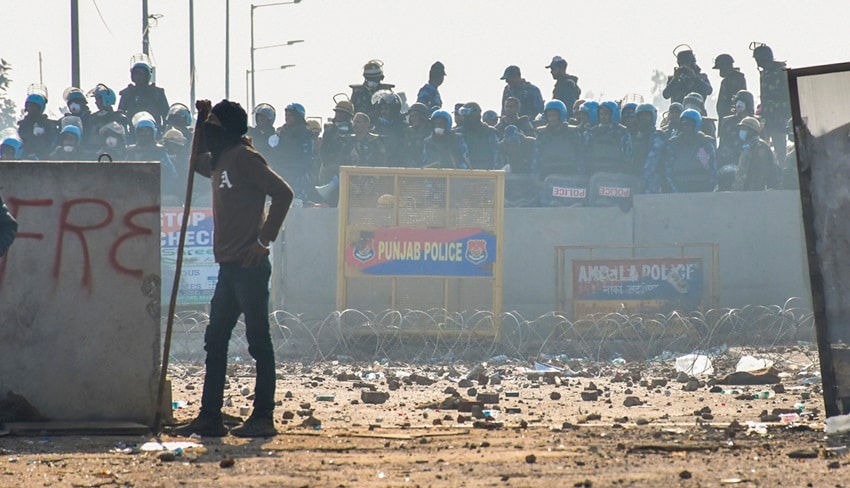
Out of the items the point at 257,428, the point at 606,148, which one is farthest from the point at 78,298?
the point at 606,148

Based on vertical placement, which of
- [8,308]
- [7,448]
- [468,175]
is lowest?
[7,448]

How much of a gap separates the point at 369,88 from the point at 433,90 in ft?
3.29

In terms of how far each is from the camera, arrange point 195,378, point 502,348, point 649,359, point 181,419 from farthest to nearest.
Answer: point 502,348 → point 649,359 → point 195,378 → point 181,419

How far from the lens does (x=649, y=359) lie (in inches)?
595

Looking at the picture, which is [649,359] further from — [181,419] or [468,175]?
[181,419]

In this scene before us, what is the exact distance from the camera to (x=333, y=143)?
18.6 meters

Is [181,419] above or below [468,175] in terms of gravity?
below

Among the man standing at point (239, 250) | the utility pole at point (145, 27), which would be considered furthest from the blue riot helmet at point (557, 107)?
the utility pole at point (145, 27)

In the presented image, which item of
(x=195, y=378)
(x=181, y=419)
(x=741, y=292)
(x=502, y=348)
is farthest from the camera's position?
(x=741, y=292)

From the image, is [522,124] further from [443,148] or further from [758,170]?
[758,170]

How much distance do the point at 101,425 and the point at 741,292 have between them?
Answer: 1158 centimetres

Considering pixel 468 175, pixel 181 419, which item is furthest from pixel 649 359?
pixel 181 419

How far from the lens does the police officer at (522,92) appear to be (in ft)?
65.2

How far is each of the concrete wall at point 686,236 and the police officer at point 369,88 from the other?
3054 millimetres
